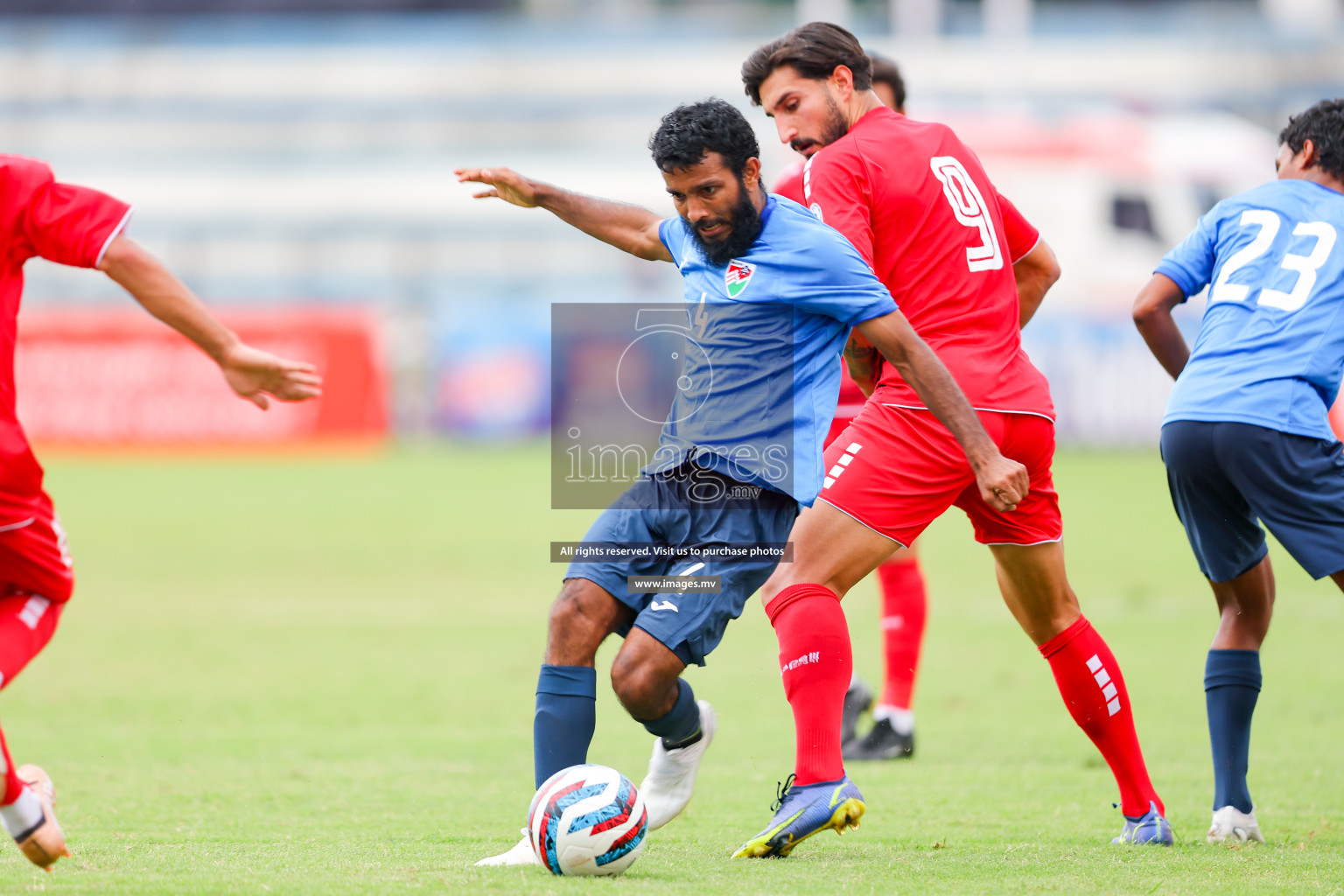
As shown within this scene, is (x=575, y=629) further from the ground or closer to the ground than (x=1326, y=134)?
closer to the ground

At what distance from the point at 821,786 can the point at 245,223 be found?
142 ft

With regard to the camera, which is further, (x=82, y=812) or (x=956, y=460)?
(x=82, y=812)

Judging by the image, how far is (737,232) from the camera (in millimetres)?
4172

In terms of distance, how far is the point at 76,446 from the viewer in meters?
22.7

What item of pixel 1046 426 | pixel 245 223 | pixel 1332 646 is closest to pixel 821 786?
pixel 1046 426

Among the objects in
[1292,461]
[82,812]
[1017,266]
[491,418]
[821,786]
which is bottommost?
[491,418]

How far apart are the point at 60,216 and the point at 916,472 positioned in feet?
7.85

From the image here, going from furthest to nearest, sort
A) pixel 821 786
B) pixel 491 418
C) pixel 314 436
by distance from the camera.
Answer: pixel 491 418, pixel 314 436, pixel 821 786

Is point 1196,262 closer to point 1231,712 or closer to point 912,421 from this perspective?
point 912,421

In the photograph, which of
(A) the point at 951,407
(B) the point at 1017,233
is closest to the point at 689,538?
(A) the point at 951,407

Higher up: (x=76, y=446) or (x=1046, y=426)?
(x=1046, y=426)

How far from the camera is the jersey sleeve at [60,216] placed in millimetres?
3445

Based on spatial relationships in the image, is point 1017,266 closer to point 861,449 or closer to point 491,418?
point 861,449

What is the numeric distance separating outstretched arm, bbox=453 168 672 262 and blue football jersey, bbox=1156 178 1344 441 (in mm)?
1608
